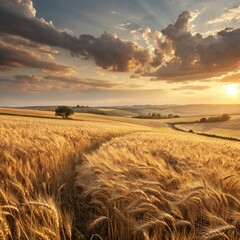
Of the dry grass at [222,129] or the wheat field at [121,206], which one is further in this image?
the dry grass at [222,129]

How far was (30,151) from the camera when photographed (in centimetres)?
487

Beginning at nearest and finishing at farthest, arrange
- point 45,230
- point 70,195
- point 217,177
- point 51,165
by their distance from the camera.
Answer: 1. point 45,230
2. point 70,195
3. point 217,177
4. point 51,165

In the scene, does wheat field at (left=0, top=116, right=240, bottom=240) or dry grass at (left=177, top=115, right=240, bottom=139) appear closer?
wheat field at (left=0, top=116, right=240, bottom=240)

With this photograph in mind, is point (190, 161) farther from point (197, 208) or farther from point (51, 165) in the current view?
point (51, 165)

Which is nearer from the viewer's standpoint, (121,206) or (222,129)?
(121,206)

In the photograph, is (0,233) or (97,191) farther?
(97,191)

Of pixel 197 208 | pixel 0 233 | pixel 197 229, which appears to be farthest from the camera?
pixel 197 208

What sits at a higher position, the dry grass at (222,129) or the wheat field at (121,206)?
the wheat field at (121,206)

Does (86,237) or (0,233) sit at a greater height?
(0,233)

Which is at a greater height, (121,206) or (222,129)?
(121,206)

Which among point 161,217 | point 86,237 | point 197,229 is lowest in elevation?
point 86,237

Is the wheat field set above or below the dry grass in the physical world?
above

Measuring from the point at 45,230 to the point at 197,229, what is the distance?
1465 millimetres

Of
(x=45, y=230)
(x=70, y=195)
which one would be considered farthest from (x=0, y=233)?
(x=70, y=195)
